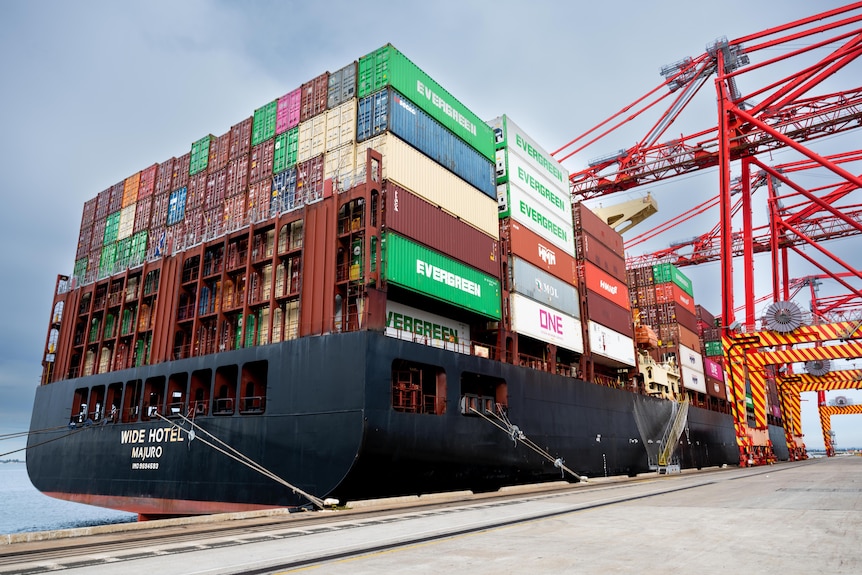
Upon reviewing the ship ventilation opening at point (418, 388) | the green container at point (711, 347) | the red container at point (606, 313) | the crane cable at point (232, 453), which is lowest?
the crane cable at point (232, 453)

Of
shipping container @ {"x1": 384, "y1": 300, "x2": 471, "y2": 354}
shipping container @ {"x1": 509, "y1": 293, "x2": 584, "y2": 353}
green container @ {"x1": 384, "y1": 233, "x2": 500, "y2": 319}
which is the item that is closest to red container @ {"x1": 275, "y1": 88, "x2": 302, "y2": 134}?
green container @ {"x1": 384, "y1": 233, "x2": 500, "y2": 319}

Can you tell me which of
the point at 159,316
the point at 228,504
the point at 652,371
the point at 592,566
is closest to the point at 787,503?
the point at 592,566

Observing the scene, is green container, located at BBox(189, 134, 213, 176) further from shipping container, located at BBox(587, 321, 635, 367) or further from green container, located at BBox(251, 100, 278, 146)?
shipping container, located at BBox(587, 321, 635, 367)

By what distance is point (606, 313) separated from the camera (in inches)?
1348

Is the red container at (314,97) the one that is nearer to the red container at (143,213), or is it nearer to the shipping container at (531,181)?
the shipping container at (531,181)

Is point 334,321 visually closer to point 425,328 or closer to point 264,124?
point 425,328

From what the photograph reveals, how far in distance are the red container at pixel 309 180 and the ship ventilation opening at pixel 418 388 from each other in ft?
25.1

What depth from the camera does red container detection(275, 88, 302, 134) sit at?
24.9 metres

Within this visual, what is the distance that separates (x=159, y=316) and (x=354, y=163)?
1215cm

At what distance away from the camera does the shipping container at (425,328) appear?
2044 cm

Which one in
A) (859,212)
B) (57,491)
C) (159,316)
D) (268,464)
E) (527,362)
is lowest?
(57,491)

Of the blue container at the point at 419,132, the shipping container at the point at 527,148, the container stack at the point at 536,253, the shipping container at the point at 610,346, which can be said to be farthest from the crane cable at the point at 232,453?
the shipping container at the point at 610,346

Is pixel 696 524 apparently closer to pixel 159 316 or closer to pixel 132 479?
pixel 132 479

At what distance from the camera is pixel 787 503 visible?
43.6ft
